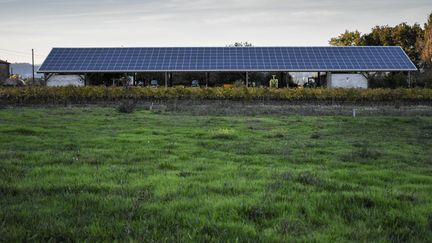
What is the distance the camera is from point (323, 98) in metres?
32.8

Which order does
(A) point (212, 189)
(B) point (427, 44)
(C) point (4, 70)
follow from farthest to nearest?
1. (C) point (4, 70)
2. (B) point (427, 44)
3. (A) point (212, 189)

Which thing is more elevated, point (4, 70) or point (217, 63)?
point (4, 70)

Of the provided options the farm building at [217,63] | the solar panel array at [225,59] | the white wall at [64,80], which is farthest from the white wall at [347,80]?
the white wall at [64,80]

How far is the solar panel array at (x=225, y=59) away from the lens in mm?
42656

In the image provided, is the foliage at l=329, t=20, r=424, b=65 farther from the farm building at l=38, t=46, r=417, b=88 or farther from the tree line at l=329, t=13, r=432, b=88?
the farm building at l=38, t=46, r=417, b=88

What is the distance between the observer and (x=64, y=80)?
43.2m

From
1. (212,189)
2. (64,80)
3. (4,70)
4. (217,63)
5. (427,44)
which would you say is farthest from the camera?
(4,70)

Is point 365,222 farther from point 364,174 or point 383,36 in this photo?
point 383,36

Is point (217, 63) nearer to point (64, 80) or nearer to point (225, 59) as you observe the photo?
point (225, 59)

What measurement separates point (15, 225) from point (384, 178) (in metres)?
5.63

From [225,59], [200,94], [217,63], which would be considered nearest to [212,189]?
[200,94]

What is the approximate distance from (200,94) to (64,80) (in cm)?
1710

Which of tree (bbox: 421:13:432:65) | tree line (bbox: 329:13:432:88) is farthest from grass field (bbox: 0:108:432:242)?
tree line (bbox: 329:13:432:88)

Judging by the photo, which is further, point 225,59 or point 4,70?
point 4,70
